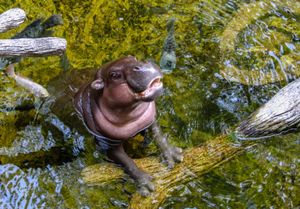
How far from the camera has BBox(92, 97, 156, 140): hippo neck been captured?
3709mm

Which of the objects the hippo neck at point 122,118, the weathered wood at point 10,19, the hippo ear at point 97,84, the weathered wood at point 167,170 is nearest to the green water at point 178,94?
the weathered wood at point 167,170

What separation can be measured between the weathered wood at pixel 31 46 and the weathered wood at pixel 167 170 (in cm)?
95

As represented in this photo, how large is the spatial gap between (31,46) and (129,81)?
2.29 ft

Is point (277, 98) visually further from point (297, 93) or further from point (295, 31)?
point (295, 31)

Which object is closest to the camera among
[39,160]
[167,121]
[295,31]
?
[39,160]

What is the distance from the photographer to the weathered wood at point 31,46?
10.6 ft

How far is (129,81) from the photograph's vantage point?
345 cm

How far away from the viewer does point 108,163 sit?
3.74 meters

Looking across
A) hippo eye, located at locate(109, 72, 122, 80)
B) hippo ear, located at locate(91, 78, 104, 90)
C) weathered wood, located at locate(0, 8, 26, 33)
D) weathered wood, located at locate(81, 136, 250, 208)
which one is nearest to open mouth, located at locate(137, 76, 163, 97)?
hippo eye, located at locate(109, 72, 122, 80)

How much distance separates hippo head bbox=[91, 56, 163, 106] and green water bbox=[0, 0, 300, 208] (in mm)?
655

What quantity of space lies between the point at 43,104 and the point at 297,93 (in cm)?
219

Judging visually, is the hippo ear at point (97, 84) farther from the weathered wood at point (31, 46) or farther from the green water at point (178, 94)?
the green water at point (178, 94)

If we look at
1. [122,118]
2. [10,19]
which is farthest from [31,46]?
[122,118]

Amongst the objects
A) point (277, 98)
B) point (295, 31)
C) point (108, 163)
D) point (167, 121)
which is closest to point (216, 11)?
point (295, 31)
